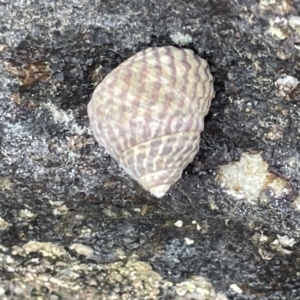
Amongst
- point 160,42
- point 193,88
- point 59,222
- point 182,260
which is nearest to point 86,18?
point 160,42

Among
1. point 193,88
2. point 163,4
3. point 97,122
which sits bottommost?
point 97,122

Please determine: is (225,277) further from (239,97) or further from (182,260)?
(239,97)

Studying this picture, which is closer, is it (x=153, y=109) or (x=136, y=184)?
(x=153, y=109)

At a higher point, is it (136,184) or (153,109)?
(153,109)
